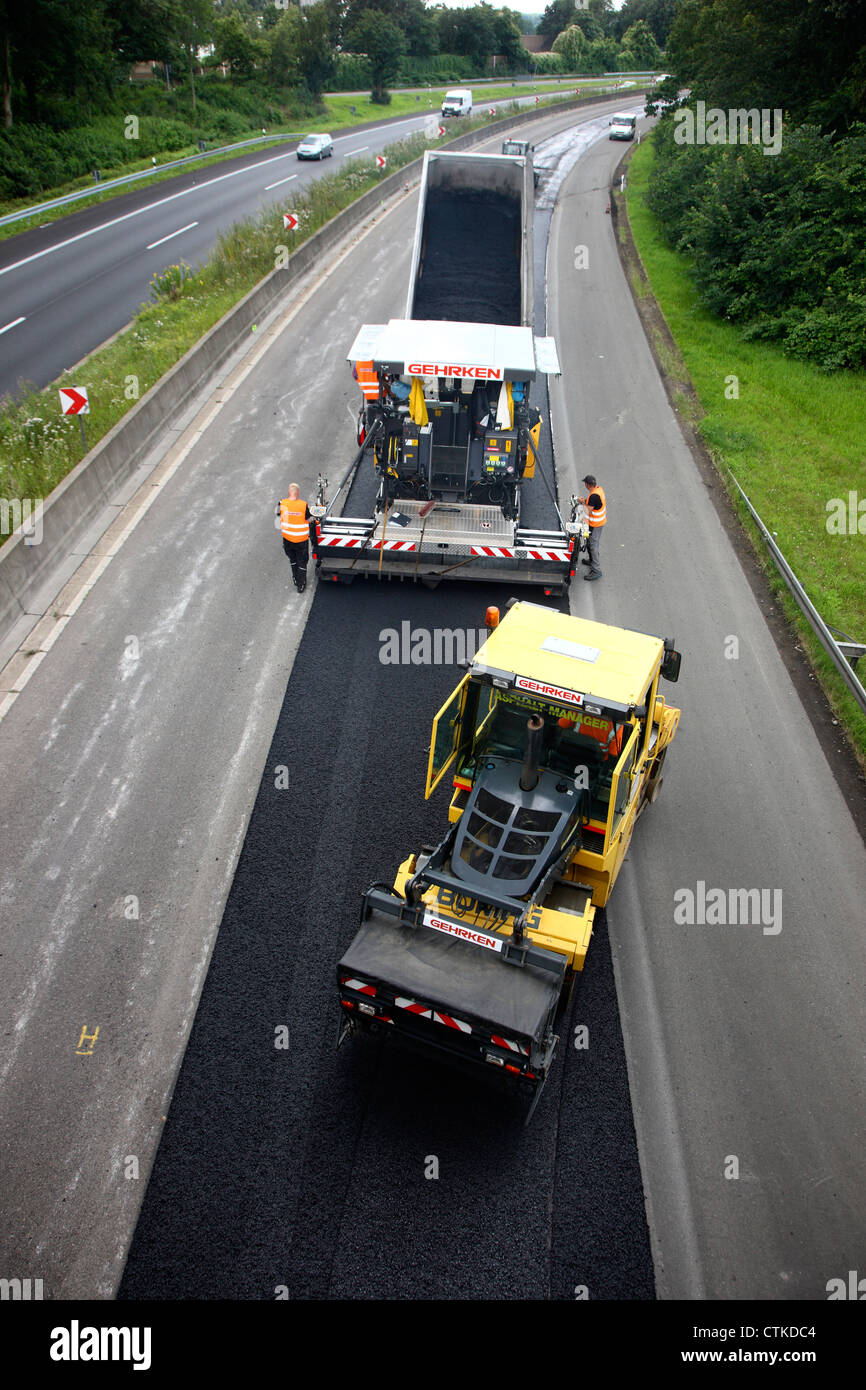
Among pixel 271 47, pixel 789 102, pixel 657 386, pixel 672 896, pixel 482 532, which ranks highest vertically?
pixel 271 47

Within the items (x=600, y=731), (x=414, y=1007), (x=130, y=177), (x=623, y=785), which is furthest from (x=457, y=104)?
(x=414, y=1007)

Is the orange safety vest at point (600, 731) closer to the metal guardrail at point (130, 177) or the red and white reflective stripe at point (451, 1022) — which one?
the red and white reflective stripe at point (451, 1022)

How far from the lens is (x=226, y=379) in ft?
59.6

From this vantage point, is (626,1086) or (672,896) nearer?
(626,1086)

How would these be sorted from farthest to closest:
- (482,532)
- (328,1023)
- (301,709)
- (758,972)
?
(482,532) < (301,709) < (758,972) < (328,1023)

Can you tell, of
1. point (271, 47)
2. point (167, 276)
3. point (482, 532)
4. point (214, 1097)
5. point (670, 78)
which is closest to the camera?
point (214, 1097)

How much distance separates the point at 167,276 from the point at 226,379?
22.2 ft

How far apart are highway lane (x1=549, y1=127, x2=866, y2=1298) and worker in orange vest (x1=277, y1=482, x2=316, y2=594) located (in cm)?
398

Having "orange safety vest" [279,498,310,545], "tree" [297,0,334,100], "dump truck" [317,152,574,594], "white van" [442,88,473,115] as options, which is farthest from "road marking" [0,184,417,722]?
"tree" [297,0,334,100]

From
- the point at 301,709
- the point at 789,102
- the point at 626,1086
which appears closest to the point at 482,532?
the point at 301,709

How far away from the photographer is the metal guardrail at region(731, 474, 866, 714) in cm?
1011

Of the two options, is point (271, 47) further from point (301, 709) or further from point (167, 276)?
point (301, 709)

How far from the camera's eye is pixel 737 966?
7.57m

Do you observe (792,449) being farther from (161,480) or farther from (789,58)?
(789,58)
